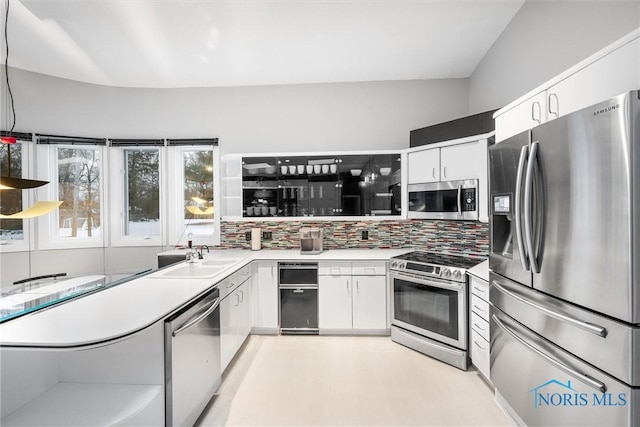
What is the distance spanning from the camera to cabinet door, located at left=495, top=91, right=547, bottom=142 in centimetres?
169

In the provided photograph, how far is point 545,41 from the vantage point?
2236 millimetres

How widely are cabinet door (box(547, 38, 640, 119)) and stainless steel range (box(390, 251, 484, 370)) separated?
154 cm

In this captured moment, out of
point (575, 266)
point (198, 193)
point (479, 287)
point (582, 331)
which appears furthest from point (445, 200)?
point (198, 193)

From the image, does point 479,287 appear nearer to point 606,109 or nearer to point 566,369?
point 566,369

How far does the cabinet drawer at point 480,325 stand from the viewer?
231 cm

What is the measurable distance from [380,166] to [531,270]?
217 centimetres

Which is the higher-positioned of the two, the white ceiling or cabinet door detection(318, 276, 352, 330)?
the white ceiling

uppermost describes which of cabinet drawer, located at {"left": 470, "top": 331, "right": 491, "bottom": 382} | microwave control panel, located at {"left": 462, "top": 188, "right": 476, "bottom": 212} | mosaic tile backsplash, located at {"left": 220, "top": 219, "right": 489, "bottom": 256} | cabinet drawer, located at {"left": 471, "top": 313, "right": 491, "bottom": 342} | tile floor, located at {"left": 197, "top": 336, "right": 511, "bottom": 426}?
microwave control panel, located at {"left": 462, "top": 188, "right": 476, "bottom": 212}

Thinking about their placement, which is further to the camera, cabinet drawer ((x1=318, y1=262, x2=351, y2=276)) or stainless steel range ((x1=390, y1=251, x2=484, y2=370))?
cabinet drawer ((x1=318, y1=262, x2=351, y2=276))

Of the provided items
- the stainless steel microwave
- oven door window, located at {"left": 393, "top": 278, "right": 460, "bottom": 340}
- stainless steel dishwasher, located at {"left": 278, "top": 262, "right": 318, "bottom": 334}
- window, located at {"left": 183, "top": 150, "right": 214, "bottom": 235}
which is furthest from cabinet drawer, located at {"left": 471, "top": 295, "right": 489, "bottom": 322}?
window, located at {"left": 183, "top": 150, "right": 214, "bottom": 235}

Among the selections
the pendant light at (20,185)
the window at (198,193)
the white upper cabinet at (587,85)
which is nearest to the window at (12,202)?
the pendant light at (20,185)

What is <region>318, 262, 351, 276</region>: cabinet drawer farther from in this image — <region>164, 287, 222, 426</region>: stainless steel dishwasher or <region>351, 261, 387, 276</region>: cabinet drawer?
<region>164, 287, 222, 426</region>: stainless steel dishwasher

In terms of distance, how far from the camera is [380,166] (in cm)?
350

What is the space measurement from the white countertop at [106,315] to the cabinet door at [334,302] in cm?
125
